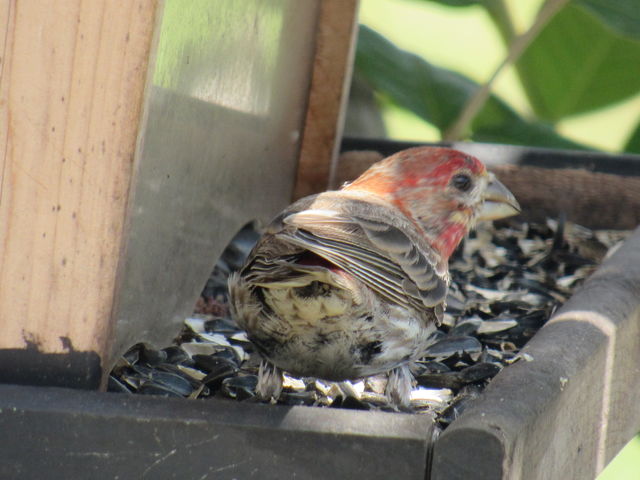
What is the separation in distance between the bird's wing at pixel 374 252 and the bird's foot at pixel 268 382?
32cm

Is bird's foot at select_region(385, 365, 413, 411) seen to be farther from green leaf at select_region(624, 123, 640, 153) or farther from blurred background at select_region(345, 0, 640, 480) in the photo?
green leaf at select_region(624, 123, 640, 153)

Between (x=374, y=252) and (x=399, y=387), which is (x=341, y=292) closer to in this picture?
(x=374, y=252)

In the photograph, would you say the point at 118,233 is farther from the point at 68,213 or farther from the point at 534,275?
the point at 534,275

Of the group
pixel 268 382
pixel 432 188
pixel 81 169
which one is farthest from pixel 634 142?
pixel 81 169

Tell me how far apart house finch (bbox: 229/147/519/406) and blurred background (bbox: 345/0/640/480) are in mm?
1544

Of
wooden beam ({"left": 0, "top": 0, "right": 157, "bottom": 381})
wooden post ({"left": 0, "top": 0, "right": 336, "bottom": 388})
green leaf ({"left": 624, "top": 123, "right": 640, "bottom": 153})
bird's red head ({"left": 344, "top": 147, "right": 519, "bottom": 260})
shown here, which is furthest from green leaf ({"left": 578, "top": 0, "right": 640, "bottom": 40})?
wooden beam ({"left": 0, "top": 0, "right": 157, "bottom": 381})

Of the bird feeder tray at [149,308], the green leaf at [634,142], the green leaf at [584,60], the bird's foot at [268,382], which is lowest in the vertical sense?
the bird's foot at [268,382]

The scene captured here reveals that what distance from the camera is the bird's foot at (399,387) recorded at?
8.21 ft

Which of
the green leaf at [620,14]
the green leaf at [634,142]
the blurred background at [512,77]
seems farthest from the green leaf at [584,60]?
the green leaf at [620,14]

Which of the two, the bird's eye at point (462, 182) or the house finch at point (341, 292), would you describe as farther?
the bird's eye at point (462, 182)

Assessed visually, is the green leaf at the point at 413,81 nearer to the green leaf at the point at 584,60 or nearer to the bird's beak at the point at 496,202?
the green leaf at the point at 584,60

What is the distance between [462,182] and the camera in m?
3.01

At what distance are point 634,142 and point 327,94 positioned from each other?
159 centimetres

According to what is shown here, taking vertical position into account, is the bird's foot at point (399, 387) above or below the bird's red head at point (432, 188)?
below
